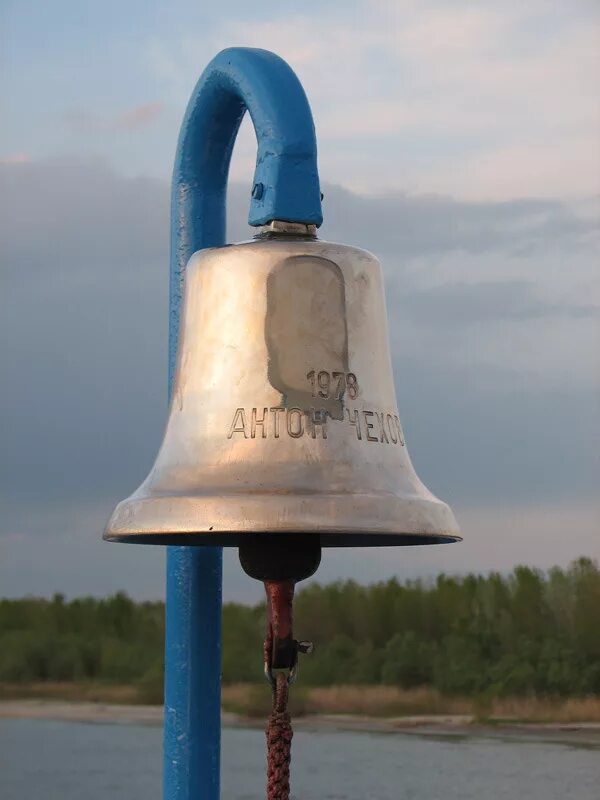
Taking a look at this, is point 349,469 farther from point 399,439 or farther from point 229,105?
point 229,105

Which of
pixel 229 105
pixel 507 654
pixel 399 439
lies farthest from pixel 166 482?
pixel 507 654

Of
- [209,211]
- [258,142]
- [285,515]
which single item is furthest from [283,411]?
[209,211]

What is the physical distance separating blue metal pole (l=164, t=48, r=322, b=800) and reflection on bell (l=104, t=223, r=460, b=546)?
2.9 inches

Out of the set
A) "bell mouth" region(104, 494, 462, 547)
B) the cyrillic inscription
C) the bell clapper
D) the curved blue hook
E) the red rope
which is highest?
the curved blue hook

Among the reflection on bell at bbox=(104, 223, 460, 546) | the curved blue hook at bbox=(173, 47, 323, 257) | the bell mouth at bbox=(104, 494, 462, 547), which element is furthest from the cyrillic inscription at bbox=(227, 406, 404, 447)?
the curved blue hook at bbox=(173, 47, 323, 257)

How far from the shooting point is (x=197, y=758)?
218cm

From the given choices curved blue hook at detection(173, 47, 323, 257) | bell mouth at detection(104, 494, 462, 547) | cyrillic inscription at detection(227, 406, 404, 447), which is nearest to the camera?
bell mouth at detection(104, 494, 462, 547)

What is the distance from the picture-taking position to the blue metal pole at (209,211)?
73.5 inches

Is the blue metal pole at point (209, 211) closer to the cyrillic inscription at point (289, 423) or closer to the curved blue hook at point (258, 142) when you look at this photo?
the curved blue hook at point (258, 142)

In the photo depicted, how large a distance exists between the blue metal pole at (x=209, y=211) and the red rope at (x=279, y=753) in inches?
17.1

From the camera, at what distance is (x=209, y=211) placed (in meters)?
2.31

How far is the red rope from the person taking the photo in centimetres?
175

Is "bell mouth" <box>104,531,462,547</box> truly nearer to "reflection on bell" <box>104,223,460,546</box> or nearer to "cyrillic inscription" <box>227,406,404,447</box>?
"reflection on bell" <box>104,223,460,546</box>

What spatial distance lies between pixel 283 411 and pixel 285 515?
0.62ft
